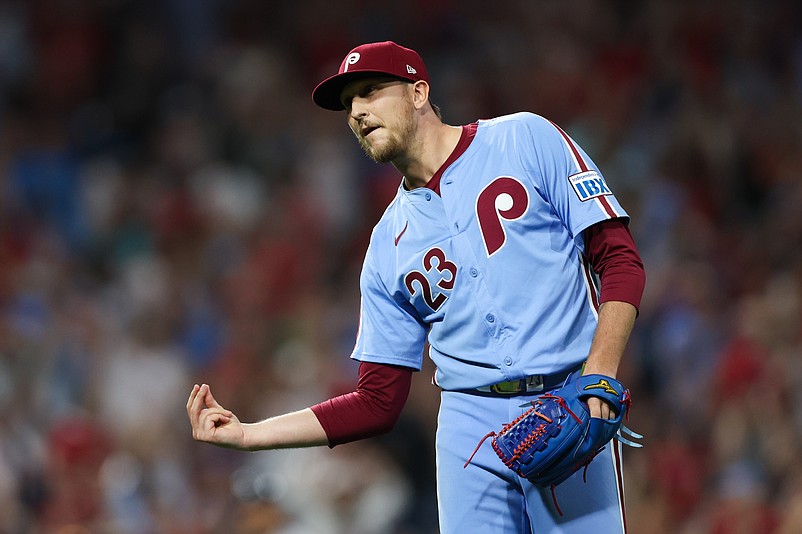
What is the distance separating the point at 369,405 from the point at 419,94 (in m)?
0.99

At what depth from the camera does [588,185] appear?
3.38 m

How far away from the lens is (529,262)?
11.1ft

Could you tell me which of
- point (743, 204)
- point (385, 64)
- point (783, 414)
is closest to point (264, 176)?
point (743, 204)

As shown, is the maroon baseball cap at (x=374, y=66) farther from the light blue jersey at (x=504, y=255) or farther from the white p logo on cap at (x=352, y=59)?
the light blue jersey at (x=504, y=255)

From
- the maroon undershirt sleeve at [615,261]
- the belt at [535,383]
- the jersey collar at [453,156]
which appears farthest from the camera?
the jersey collar at [453,156]

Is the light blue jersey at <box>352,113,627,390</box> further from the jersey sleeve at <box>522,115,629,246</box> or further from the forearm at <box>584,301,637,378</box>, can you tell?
the forearm at <box>584,301,637,378</box>

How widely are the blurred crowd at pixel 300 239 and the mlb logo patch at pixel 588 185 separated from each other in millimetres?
2973

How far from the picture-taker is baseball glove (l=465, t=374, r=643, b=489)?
3055mm

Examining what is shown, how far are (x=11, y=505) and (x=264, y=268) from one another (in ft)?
8.95

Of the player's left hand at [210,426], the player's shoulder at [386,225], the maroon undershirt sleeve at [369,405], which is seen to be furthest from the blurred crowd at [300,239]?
the player's shoulder at [386,225]

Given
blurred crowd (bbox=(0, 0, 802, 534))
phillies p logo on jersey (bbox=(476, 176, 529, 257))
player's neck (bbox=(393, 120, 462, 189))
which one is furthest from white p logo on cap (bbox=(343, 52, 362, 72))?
blurred crowd (bbox=(0, 0, 802, 534))

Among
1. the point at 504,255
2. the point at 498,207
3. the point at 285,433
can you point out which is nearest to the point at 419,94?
the point at 498,207

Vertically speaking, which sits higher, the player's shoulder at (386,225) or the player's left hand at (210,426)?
the player's shoulder at (386,225)

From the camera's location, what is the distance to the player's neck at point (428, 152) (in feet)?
11.8
